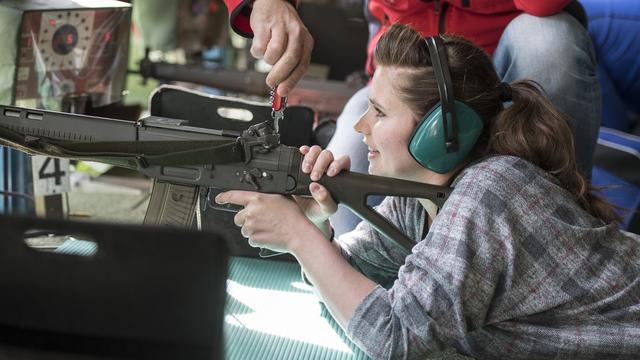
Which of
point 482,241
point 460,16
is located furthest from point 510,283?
point 460,16

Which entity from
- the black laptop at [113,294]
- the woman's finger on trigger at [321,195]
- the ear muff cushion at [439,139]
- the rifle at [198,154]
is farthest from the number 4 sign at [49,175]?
the black laptop at [113,294]

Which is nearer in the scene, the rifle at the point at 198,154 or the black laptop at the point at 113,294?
the black laptop at the point at 113,294

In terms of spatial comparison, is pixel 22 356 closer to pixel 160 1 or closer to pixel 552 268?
pixel 552 268

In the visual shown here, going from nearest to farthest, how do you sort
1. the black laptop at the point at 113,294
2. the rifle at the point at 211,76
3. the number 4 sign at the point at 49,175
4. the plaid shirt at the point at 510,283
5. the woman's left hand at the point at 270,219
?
1. the black laptop at the point at 113,294
2. the plaid shirt at the point at 510,283
3. the woman's left hand at the point at 270,219
4. the number 4 sign at the point at 49,175
5. the rifle at the point at 211,76

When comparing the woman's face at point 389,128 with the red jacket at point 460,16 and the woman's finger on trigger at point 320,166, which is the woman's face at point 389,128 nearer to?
the woman's finger on trigger at point 320,166

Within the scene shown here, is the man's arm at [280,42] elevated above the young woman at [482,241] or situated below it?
above

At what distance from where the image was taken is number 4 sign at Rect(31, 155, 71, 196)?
1897mm

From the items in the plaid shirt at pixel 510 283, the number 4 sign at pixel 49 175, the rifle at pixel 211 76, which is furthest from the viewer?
the rifle at pixel 211 76

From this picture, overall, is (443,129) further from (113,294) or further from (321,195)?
(113,294)

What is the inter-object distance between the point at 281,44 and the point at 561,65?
0.73m

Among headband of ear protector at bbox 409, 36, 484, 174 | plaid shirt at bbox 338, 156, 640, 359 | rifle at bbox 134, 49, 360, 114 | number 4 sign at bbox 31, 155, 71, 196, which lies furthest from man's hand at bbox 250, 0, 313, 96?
rifle at bbox 134, 49, 360, 114

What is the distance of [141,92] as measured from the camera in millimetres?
4363

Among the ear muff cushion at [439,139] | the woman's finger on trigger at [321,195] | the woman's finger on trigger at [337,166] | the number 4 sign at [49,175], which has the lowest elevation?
the number 4 sign at [49,175]

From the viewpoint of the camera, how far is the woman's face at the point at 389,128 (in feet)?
4.24
